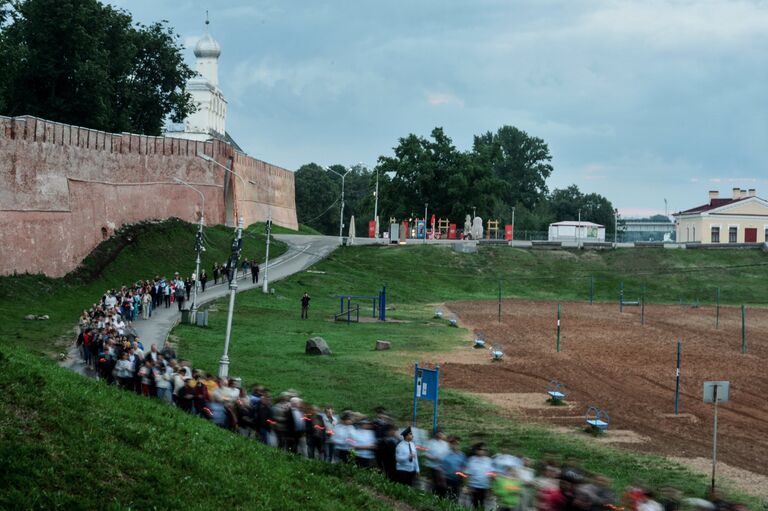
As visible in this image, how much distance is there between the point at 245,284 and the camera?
63844mm

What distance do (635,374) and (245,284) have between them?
30494mm

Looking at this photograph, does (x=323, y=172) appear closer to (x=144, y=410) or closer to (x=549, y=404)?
(x=549, y=404)

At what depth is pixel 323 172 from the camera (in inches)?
5817

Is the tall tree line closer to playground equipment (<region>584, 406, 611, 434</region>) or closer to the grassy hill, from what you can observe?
the grassy hill

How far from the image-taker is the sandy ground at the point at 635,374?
2784 centimetres

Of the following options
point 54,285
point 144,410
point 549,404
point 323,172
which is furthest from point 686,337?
point 323,172

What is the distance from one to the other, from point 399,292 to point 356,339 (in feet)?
→ 87.7

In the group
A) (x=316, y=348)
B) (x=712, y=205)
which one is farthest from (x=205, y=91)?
(x=316, y=348)

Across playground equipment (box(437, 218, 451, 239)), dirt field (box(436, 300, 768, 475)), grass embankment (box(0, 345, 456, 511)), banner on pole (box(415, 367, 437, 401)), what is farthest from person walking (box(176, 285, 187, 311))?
playground equipment (box(437, 218, 451, 239))

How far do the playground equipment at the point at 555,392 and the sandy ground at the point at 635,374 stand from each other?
12.7 inches

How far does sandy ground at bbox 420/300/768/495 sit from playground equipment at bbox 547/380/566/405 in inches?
12.7

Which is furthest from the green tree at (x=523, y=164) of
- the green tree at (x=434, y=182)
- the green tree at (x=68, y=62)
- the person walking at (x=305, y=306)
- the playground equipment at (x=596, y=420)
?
the playground equipment at (x=596, y=420)

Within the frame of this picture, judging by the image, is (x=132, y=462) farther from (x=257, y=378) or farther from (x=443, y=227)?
(x=443, y=227)

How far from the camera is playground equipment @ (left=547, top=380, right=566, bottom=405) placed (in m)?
32.2
